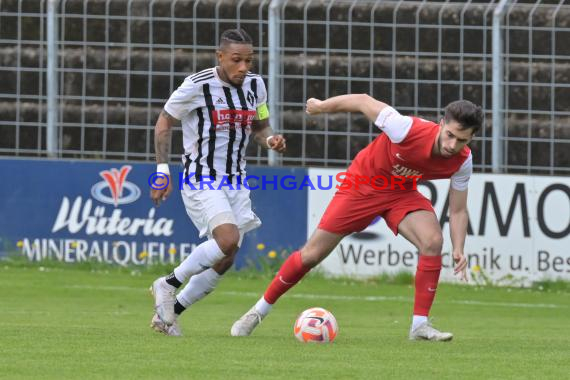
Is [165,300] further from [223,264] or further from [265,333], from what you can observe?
[265,333]

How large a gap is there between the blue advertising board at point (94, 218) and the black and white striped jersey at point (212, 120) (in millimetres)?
6409

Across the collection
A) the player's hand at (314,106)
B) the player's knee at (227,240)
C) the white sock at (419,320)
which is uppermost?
the player's hand at (314,106)

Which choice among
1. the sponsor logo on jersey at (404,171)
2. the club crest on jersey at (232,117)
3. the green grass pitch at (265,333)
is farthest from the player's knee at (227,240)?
the sponsor logo on jersey at (404,171)

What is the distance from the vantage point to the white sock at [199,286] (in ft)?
34.4

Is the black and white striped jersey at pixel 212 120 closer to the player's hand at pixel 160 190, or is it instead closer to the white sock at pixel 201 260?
the player's hand at pixel 160 190

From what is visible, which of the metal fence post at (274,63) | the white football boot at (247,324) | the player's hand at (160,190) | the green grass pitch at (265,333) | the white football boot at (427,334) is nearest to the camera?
the green grass pitch at (265,333)

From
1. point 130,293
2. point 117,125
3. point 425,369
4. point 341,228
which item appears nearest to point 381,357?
point 425,369

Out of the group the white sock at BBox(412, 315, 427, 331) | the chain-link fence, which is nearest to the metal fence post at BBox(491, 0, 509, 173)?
the chain-link fence

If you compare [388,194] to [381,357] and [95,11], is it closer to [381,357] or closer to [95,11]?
[381,357]

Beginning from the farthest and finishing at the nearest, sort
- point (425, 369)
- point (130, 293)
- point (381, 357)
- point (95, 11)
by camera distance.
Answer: point (95, 11)
point (130, 293)
point (381, 357)
point (425, 369)

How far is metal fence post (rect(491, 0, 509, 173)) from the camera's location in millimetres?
16172

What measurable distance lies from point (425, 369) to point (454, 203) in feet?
7.96

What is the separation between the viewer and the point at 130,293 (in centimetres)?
1574

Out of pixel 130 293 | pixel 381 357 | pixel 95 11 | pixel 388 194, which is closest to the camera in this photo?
pixel 381 357
